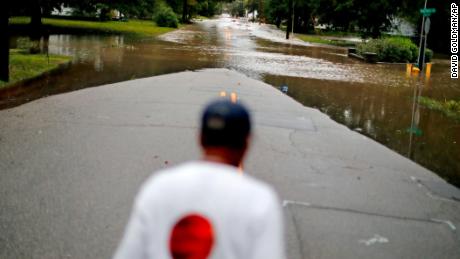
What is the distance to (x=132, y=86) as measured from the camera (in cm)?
1520

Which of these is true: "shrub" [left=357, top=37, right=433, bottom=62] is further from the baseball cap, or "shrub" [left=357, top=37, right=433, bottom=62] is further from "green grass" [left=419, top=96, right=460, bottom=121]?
the baseball cap

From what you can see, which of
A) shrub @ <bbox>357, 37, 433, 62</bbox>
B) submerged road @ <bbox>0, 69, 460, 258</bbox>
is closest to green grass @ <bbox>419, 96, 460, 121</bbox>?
submerged road @ <bbox>0, 69, 460, 258</bbox>

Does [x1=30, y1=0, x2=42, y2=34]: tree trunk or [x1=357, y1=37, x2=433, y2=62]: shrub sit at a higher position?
[x1=30, y1=0, x2=42, y2=34]: tree trunk

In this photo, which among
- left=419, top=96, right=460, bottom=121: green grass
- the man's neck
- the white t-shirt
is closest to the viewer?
the white t-shirt

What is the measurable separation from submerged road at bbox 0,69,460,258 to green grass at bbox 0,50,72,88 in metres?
3.95

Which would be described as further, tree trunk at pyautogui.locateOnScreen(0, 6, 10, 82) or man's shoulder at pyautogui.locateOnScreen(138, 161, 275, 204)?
tree trunk at pyautogui.locateOnScreen(0, 6, 10, 82)

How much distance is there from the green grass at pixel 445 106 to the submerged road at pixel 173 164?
14.0 ft

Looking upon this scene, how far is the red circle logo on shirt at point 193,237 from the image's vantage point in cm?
183

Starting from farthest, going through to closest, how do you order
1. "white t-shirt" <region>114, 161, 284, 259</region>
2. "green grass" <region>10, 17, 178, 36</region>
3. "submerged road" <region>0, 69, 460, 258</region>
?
"green grass" <region>10, 17, 178, 36</region>, "submerged road" <region>0, 69, 460, 258</region>, "white t-shirt" <region>114, 161, 284, 259</region>

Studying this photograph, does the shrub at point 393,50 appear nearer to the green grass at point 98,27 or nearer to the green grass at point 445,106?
the green grass at point 445,106

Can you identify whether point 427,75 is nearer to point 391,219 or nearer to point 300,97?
point 300,97

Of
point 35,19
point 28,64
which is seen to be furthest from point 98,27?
point 28,64

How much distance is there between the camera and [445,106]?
15547 millimetres

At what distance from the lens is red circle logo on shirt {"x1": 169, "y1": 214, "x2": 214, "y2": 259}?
183cm
